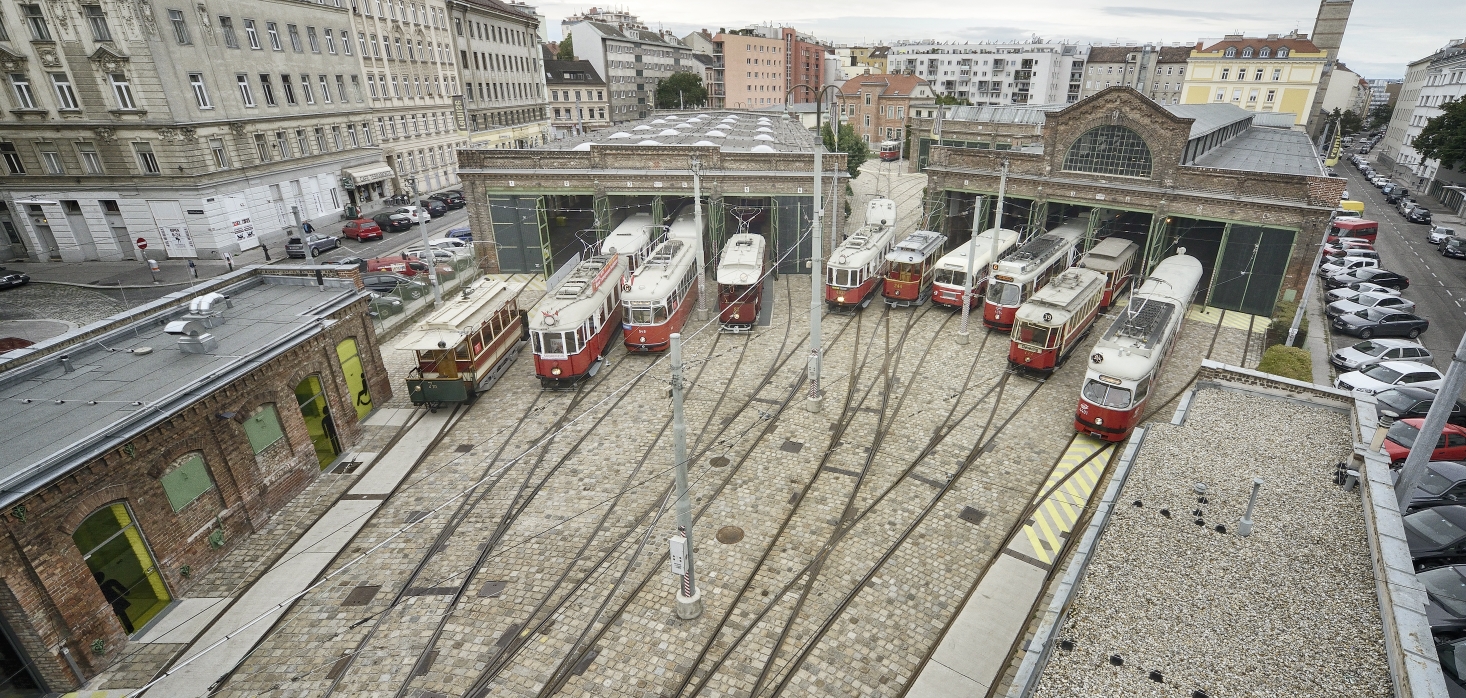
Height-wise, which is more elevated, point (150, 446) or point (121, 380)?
point (121, 380)

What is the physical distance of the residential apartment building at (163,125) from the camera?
34812 millimetres

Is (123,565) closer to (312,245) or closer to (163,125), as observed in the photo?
(312,245)

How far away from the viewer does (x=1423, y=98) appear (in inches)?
2640

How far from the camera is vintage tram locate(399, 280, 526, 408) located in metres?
20.0

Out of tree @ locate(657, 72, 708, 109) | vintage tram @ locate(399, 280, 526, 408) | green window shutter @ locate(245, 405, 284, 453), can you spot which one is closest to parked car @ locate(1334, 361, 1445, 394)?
vintage tram @ locate(399, 280, 526, 408)

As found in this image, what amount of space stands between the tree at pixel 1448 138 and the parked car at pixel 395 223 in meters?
72.2

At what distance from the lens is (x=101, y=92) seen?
3538 centimetres

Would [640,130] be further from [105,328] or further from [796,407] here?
[105,328]

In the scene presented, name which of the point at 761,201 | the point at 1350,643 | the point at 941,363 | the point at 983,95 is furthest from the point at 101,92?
the point at 983,95

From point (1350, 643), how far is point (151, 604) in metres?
20.8

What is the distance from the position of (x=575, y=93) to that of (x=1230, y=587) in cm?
9347

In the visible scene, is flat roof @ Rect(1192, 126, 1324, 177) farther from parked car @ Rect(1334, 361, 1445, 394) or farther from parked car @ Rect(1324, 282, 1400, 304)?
parked car @ Rect(1334, 361, 1445, 394)

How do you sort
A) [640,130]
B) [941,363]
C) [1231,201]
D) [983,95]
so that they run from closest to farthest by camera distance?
1. [941,363]
2. [1231,201]
3. [640,130]
4. [983,95]

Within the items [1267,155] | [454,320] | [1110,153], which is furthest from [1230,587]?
[1267,155]
